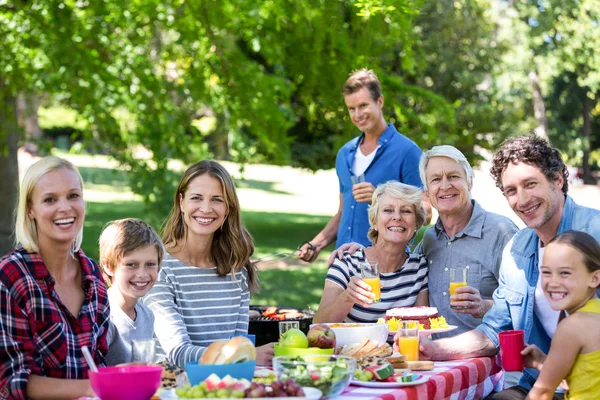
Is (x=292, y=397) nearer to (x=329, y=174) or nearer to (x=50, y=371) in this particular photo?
(x=50, y=371)

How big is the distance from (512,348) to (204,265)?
1.50 m

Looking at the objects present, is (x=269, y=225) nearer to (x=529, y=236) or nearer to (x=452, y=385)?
(x=529, y=236)

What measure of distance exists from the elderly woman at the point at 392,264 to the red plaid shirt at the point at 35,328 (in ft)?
4.88

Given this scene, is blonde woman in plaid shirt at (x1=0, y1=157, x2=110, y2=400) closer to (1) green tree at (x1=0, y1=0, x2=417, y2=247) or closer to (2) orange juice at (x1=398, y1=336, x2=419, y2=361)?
(2) orange juice at (x1=398, y1=336, x2=419, y2=361)

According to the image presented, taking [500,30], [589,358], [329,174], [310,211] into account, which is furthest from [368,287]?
[329,174]

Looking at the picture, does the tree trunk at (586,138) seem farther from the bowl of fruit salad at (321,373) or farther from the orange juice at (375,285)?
the bowl of fruit salad at (321,373)

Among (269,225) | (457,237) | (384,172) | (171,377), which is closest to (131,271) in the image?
(171,377)

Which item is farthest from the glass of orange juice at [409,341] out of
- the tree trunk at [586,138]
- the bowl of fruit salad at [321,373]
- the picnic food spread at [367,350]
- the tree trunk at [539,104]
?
the tree trunk at [586,138]

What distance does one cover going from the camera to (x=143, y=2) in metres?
9.87

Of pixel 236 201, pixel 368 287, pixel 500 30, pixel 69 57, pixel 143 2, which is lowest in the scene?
pixel 368 287

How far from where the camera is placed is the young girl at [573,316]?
3.22 meters

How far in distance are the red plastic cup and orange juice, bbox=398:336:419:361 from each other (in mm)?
356

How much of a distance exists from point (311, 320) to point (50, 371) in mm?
1905

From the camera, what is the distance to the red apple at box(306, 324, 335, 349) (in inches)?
137
